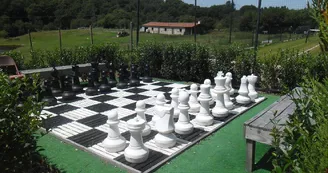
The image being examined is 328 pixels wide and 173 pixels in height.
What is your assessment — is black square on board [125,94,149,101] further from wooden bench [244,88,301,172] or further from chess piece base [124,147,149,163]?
wooden bench [244,88,301,172]

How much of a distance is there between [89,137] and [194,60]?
4.25 meters

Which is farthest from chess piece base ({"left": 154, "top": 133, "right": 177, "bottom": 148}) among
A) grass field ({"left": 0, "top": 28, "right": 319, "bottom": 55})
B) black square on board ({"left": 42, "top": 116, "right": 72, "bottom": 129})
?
grass field ({"left": 0, "top": 28, "right": 319, "bottom": 55})

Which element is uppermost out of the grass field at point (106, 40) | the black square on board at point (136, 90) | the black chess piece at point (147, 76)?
the grass field at point (106, 40)

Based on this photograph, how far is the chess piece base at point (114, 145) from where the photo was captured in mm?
3213

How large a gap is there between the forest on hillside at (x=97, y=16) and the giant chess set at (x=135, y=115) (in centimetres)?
806

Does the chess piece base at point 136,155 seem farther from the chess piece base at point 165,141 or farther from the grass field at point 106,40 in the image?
the grass field at point 106,40

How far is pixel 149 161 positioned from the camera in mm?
3055

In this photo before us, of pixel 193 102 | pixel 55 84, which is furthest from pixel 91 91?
pixel 193 102

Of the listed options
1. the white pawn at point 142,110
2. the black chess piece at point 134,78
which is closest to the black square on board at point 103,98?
the black chess piece at point 134,78

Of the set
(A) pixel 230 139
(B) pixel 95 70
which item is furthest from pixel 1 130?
(B) pixel 95 70

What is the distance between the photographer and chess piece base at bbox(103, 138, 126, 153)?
126 inches

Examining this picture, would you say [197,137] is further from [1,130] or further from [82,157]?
[1,130]

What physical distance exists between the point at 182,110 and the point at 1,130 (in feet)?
7.69

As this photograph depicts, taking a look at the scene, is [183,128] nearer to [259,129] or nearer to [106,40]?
[259,129]
